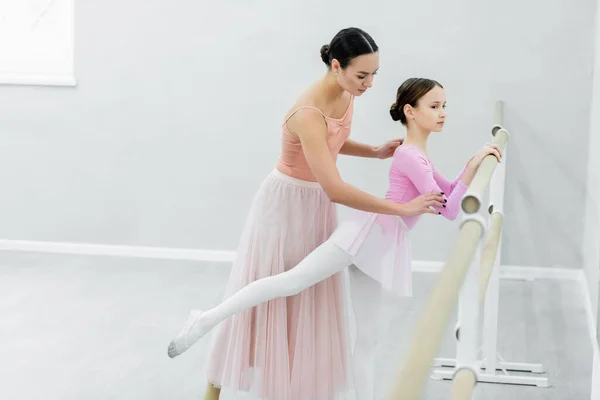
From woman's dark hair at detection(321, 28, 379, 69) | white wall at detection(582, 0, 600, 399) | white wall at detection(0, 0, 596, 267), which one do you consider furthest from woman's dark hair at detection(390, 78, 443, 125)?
white wall at detection(0, 0, 596, 267)

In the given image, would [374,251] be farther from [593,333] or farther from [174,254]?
[174,254]

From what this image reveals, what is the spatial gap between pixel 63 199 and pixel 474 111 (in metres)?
2.19

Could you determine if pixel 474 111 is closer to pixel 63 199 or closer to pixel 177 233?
pixel 177 233

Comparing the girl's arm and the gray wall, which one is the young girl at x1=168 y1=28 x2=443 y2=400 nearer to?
the girl's arm

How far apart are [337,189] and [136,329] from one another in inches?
64.8

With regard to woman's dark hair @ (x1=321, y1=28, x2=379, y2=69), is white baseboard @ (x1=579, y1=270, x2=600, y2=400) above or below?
below

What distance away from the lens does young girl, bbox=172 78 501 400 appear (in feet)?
7.94

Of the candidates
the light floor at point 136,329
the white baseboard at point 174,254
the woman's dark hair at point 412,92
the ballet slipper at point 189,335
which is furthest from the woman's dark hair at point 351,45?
the white baseboard at point 174,254

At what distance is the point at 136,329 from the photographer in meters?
3.69

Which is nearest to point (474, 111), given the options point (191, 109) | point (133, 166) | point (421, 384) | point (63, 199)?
point (191, 109)

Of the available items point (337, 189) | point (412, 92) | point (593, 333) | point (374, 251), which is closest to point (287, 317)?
point (374, 251)

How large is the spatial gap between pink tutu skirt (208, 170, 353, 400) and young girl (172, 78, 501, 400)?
0.12 meters

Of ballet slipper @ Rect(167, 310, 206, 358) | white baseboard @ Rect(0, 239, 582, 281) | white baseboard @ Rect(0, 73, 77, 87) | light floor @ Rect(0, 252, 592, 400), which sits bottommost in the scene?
light floor @ Rect(0, 252, 592, 400)

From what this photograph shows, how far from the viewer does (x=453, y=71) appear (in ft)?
14.6
